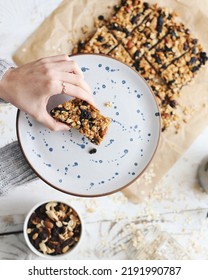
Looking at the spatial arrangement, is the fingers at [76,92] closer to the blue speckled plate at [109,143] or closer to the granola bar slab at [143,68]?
the blue speckled plate at [109,143]

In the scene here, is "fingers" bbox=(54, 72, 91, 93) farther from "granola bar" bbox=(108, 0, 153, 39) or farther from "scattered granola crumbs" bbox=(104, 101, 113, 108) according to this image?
"granola bar" bbox=(108, 0, 153, 39)

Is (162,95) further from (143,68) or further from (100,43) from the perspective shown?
(100,43)

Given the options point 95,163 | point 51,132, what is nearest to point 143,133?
point 95,163

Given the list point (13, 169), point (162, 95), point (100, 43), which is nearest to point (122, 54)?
point (100, 43)

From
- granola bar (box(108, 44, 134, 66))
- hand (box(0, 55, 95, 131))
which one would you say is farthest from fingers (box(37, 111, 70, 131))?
granola bar (box(108, 44, 134, 66))

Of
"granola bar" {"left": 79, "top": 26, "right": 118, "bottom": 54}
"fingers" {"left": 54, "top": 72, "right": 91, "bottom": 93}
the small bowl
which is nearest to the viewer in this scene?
"fingers" {"left": 54, "top": 72, "right": 91, "bottom": 93}

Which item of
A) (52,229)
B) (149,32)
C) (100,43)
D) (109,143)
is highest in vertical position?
(149,32)
